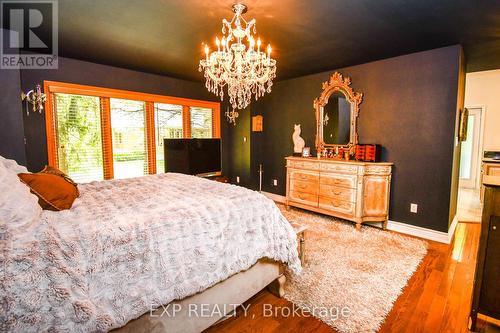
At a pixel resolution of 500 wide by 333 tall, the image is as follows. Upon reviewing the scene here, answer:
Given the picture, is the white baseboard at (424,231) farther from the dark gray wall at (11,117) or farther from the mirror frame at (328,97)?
the dark gray wall at (11,117)

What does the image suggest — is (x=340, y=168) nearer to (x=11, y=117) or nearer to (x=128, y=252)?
(x=128, y=252)

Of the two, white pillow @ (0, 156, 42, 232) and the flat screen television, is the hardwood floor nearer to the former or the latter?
white pillow @ (0, 156, 42, 232)

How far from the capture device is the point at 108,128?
4031 mm

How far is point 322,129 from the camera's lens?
4.47 m

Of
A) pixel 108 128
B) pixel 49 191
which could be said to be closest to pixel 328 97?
pixel 108 128

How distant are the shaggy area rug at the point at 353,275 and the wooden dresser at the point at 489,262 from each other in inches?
22.2

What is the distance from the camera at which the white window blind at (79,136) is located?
3635 mm

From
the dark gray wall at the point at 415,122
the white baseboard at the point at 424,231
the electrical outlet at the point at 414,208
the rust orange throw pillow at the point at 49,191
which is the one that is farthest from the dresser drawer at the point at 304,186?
the rust orange throw pillow at the point at 49,191

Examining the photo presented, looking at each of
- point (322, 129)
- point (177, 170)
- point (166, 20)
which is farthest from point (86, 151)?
point (322, 129)

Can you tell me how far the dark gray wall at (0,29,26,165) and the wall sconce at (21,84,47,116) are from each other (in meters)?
0.54

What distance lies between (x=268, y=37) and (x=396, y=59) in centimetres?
201

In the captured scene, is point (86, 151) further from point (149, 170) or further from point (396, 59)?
point (396, 59)

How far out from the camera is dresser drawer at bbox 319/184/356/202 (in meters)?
3.66

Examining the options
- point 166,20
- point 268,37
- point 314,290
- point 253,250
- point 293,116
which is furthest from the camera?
point 293,116
